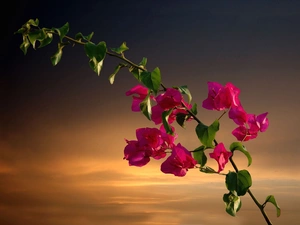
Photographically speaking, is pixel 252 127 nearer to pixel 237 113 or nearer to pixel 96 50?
pixel 237 113

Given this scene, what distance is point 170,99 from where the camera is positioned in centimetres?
73

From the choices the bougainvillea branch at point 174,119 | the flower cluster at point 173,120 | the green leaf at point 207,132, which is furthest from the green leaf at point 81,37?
the green leaf at point 207,132

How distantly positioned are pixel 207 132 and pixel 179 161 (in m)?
0.07

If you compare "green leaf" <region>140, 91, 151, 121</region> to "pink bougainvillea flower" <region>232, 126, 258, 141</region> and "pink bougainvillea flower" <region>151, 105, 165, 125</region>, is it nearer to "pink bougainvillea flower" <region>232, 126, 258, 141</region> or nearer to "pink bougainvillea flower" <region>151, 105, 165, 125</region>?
"pink bougainvillea flower" <region>151, 105, 165, 125</region>

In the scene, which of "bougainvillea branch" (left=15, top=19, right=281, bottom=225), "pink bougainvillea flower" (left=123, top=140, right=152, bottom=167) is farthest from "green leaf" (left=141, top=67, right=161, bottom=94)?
"pink bougainvillea flower" (left=123, top=140, right=152, bottom=167)

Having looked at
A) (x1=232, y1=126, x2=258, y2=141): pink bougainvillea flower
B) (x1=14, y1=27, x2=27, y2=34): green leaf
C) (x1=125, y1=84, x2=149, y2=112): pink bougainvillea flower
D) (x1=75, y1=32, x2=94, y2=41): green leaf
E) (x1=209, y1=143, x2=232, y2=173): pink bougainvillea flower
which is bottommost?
(x1=209, y1=143, x2=232, y2=173): pink bougainvillea flower

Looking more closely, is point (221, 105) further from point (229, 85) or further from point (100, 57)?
point (100, 57)

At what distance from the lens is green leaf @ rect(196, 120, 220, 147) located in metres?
0.70

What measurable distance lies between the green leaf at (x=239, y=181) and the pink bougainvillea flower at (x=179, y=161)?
0.06 metres

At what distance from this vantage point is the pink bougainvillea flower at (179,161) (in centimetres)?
74

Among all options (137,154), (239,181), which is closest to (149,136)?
(137,154)

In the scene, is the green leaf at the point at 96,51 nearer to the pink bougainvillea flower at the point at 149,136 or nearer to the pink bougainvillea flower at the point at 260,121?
the pink bougainvillea flower at the point at 149,136

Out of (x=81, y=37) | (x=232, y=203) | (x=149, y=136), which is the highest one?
(x=81, y=37)

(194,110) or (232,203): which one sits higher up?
(194,110)
